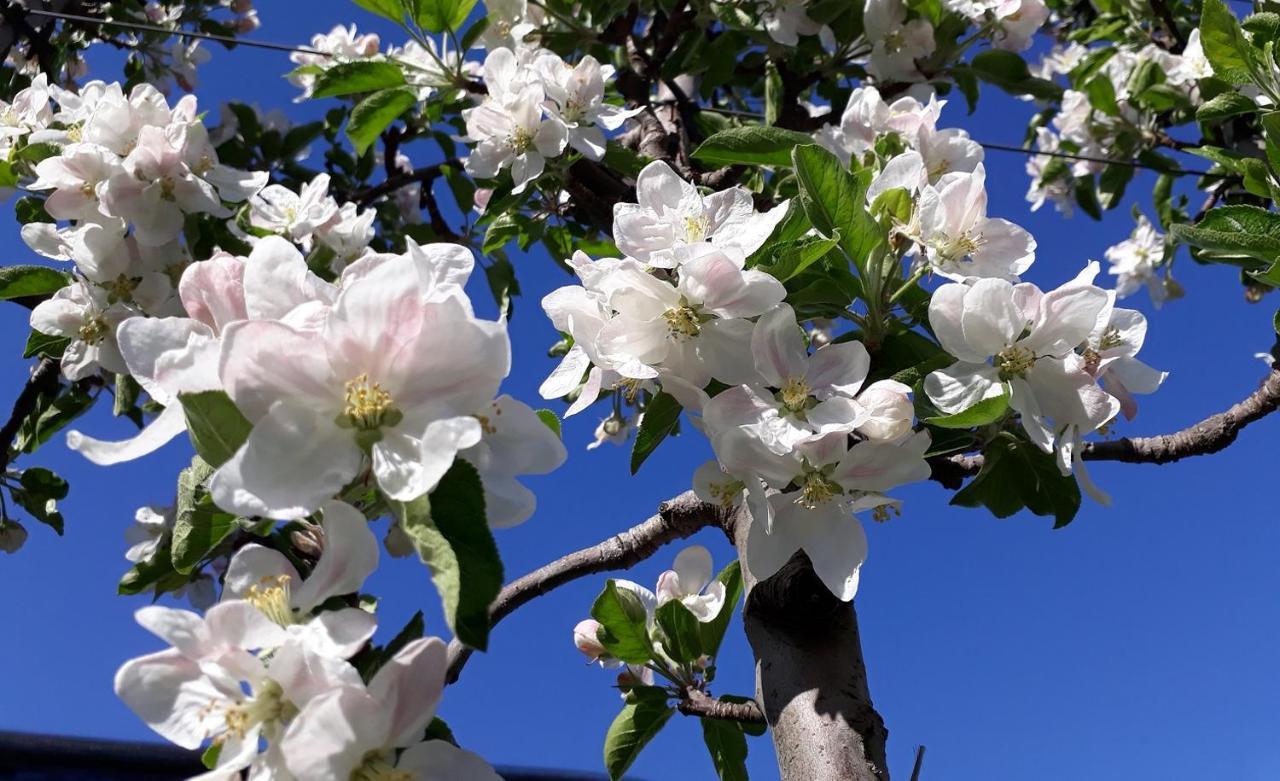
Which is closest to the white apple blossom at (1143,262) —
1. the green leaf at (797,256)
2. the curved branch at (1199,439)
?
the curved branch at (1199,439)

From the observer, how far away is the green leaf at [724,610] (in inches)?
61.0

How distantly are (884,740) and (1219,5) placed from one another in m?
1.25

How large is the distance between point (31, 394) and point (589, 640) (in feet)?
4.67

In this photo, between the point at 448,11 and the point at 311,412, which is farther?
the point at 448,11

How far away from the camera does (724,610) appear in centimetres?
158

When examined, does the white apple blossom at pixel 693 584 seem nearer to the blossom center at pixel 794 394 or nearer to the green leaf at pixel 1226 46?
the blossom center at pixel 794 394

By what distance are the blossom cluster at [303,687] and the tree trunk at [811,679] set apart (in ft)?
1.66

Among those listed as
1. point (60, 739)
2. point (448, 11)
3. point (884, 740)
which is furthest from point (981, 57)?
point (60, 739)

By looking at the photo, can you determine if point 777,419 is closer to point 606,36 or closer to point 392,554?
point 392,554

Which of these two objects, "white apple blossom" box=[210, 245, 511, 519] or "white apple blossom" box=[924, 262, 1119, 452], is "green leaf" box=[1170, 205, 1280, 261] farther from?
"white apple blossom" box=[210, 245, 511, 519]

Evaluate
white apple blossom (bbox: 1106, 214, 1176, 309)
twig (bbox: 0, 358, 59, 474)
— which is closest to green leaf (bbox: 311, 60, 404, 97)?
twig (bbox: 0, 358, 59, 474)

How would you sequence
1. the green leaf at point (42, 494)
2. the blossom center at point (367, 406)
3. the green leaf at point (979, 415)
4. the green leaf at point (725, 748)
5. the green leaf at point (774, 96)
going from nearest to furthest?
the blossom center at point (367, 406) → the green leaf at point (979, 415) → the green leaf at point (725, 748) → the green leaf at point (774, 96) → the green leaf at point (42, 494)

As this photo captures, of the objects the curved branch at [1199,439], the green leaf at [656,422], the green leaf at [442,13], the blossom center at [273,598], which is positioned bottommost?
the blossom center at [273,598]

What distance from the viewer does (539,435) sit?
780 mm
